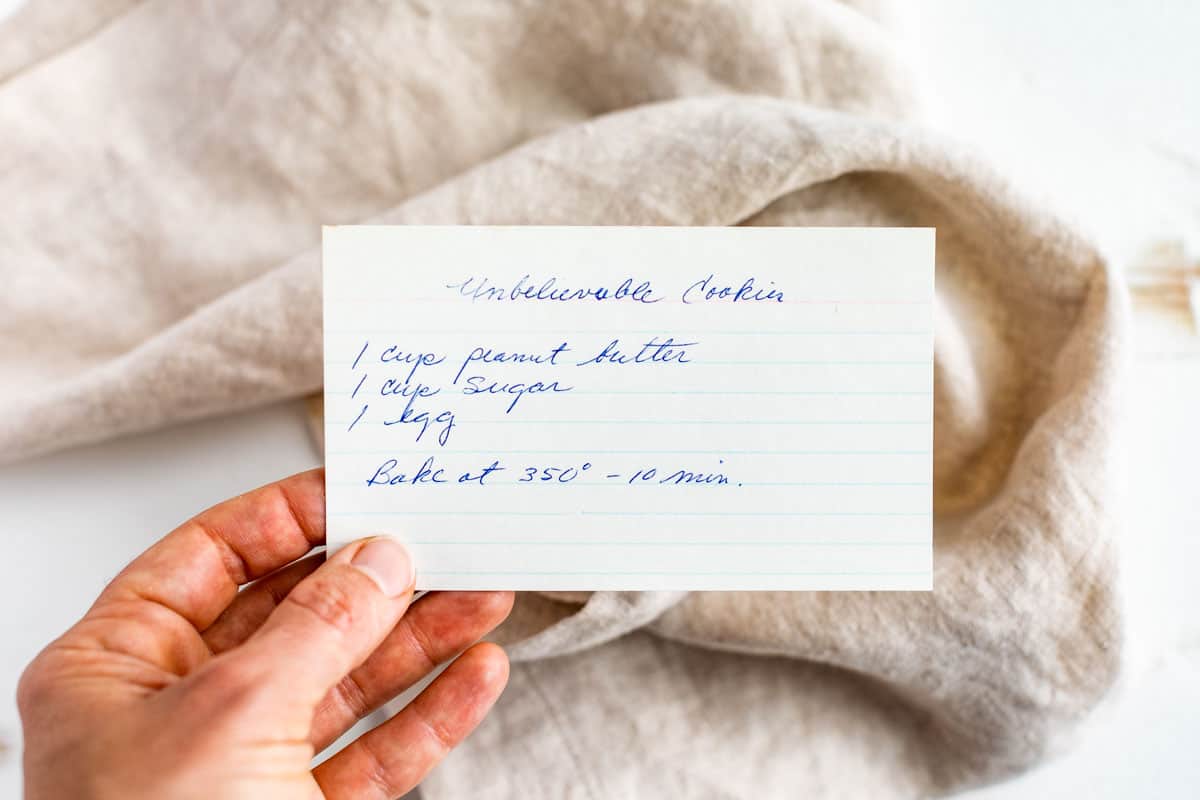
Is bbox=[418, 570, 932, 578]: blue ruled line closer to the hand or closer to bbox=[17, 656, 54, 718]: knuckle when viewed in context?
the hand

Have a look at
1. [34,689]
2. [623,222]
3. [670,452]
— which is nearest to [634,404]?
[670,452]

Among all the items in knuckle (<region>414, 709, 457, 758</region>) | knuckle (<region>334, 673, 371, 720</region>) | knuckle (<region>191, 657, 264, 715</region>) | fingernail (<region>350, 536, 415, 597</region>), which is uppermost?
knuckle (<region>191, 657, 264, 715</region>)

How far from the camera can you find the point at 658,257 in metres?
0.36

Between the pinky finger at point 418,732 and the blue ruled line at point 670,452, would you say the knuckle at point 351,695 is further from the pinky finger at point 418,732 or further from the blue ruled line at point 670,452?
the blue ruled line at point 670,452

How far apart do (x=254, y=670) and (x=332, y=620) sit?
3cm

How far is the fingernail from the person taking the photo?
345 mm

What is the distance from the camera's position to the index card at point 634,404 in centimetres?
36

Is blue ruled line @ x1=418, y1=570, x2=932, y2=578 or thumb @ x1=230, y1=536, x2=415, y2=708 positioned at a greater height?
thumb @ x1=230, y1=536, x2=415, y2=708

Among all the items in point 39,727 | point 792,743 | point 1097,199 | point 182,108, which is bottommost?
point 792,743

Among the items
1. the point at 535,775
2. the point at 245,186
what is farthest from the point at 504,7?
the point at 535,775

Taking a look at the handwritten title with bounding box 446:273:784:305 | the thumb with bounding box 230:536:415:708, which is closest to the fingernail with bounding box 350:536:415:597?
the thumb with bounding box 230:536:415:708

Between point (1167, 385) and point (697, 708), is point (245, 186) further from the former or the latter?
point (1167, 385)

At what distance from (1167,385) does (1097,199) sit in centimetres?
12

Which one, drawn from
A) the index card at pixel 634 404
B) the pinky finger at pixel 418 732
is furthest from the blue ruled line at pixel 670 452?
the pinky finger at pixel 418 732
